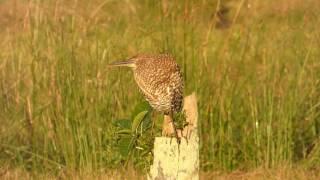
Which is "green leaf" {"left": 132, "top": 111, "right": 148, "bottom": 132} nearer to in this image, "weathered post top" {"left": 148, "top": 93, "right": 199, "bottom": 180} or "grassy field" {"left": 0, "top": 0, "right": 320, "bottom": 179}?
"weathered post top" {"left": 148, "top": 93, "right": 199, "bottom": 180}

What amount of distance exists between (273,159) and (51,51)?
185 centimetres

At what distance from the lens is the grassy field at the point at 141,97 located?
6.45 m

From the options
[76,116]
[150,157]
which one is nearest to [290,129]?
[76,116]

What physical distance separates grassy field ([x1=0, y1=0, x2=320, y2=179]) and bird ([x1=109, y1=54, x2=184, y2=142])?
5.19 ft

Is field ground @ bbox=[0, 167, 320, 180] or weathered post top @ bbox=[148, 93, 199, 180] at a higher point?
weathered post top @ bbox=[148, 93, 199, 180]

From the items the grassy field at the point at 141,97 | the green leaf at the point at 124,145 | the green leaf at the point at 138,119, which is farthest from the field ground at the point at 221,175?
the green leaf at the point at 138,119

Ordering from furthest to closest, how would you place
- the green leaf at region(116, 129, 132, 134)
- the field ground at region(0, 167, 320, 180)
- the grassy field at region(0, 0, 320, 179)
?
the grassy field at region(0, 0, 320, 179) < the field ground at region(0, 167, 320, 180) < the green leaf at region(116, 129, 132, 134)

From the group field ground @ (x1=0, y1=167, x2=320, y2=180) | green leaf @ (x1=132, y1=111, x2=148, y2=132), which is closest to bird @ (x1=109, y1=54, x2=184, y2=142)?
green leaf @ (x1=132, y1=111, x2=148, y2=132)

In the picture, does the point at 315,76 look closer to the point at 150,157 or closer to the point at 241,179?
the point at 241,179

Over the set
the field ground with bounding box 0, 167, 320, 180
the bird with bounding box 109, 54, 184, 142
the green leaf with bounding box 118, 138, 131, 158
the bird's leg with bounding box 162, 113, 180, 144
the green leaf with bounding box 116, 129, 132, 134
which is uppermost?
the bird with bounding box 109, 54, 184, 142

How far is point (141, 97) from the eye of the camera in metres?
6.50

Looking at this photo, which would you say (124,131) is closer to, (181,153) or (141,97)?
(181,153)

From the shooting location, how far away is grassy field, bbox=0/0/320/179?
6449mm

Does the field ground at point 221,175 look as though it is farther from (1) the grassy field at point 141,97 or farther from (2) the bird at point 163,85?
(2) the bird at point 163,85
